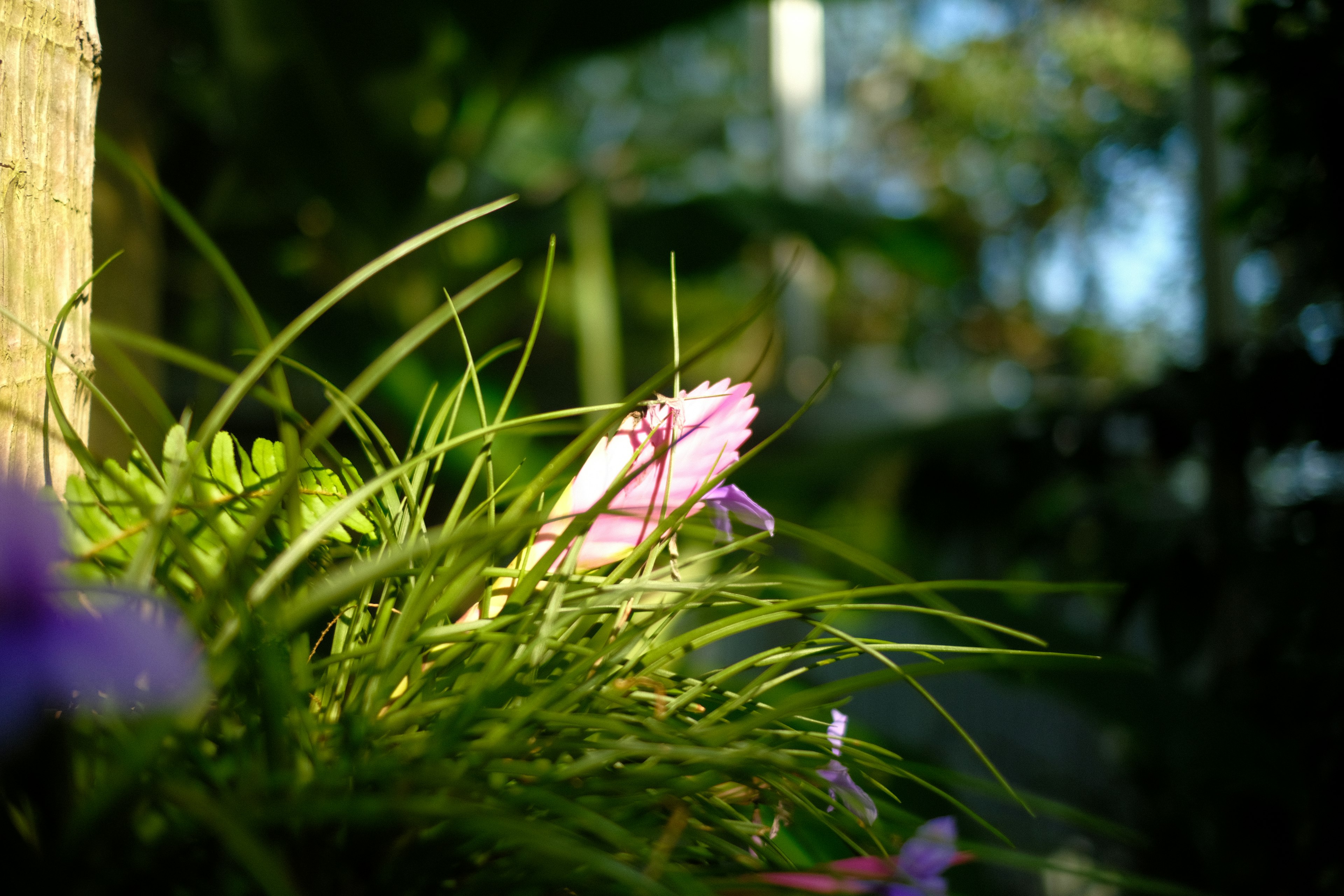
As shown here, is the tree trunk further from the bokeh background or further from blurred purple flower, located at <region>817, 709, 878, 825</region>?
blurred purple flower, located at <region>817, 709, 878, 825</region>

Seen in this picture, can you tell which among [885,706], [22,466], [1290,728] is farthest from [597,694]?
[885,706]

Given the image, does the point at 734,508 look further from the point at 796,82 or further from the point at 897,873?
the point at 796,82

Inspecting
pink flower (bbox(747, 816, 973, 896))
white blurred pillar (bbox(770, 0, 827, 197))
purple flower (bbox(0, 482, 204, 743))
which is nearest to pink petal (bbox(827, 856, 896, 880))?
pink flower (bbox(747, 816, 973, 896))

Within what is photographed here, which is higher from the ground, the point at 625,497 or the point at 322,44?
the point at 322,44

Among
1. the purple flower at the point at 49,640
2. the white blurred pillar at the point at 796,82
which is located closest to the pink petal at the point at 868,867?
the purple flower at the point at 49,640

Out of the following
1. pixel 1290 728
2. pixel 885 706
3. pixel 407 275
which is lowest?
pixel 885 706

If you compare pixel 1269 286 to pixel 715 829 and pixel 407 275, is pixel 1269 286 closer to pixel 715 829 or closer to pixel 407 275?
pixel 407 275

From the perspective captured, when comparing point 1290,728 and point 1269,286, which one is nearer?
point 1290,728
